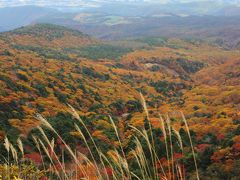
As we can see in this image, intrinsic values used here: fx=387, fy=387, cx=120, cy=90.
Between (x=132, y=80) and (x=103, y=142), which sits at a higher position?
(x=103, y=142)

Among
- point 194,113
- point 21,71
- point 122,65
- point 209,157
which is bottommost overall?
point 122,65

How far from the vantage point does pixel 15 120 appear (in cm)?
3066

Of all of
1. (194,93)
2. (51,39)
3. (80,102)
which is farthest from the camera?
(51,39)

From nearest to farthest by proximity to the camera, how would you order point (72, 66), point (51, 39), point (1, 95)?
point (1, 95) < point (72, 66) < point (51, 39)

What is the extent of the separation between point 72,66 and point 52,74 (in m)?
20.9

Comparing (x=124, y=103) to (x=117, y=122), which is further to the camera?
(x=124, y=103)

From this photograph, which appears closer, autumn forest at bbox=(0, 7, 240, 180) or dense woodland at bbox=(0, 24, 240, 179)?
autumn forest at bbox=(0, 7, 240, 180)

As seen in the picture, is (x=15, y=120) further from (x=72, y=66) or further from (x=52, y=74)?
(x=72, y=66)

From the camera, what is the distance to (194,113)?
4819 centimetres

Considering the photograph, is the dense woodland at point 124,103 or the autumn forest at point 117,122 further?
the dense woodland at point 124,103

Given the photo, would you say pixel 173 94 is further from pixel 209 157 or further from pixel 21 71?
pixel 209 157

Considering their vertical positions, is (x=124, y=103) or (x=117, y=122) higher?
(x=117, y=122)

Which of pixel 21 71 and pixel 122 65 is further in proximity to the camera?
pixel 122 65

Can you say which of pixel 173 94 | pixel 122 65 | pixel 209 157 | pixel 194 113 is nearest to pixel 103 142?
pixel 209 157
